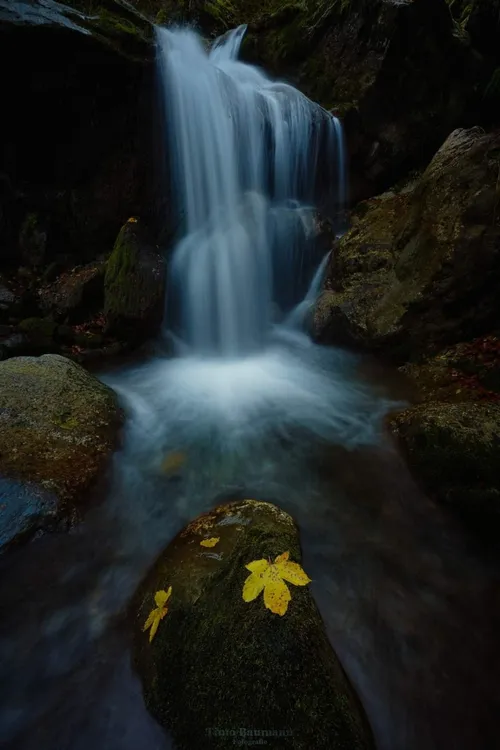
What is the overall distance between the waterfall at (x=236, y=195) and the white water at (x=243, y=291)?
29mm

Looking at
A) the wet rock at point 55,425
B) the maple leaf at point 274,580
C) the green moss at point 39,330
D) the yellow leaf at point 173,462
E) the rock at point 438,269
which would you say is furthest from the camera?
the green moss at point 39,330

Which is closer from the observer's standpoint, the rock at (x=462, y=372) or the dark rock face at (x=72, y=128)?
the rock at (x=462, y=372)

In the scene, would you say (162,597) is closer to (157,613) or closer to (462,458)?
(157,613)

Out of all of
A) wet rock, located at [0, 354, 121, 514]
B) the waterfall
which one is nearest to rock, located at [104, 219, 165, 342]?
the waterfall

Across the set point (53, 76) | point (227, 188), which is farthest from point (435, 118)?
point (53, 76)

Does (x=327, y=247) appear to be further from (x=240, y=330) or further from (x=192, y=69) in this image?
(x=192, y=69)

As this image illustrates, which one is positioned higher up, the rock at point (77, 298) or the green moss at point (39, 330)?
the rock at point (77, 298)

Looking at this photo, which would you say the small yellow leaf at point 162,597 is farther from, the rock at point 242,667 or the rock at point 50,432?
the rock at point 50,432

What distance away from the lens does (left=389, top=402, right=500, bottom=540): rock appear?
10.5 ft

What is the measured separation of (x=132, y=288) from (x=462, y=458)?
558 centimetres

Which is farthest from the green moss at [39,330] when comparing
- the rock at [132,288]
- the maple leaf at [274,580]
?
the maple leaf at [274,580]

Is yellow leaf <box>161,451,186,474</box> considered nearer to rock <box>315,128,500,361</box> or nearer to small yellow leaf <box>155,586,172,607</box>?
small yellow leaf <box>155,586,172,607</box>

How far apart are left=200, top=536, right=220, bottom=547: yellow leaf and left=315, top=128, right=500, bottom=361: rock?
14.8ft

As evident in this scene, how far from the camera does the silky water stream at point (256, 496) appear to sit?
2.10 m
